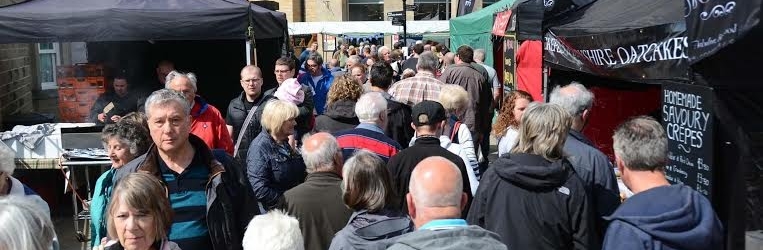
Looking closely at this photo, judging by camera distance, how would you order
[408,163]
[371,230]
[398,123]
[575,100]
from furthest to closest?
[398,123] → [408,163] → [575,100] → [371,230]

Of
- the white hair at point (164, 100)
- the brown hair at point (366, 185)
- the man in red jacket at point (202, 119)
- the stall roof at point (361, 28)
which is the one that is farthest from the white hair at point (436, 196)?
the stall roof at point (361, 28)

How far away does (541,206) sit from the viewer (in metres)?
3.60

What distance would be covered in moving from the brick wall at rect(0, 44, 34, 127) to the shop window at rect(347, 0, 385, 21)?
29.6 meters

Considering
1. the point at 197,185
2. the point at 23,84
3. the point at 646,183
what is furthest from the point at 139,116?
the point at 23,84

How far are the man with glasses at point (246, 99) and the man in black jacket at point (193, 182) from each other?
298cm

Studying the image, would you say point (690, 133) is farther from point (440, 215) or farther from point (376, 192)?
point (440, 215)

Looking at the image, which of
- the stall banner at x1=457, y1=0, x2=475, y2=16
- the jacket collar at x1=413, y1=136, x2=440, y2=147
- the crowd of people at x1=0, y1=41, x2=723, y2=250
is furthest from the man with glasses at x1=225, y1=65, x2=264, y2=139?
the stall banner at x1=457, y1=0, x2=475, y2=16

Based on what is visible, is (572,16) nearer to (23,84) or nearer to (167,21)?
(167,21)

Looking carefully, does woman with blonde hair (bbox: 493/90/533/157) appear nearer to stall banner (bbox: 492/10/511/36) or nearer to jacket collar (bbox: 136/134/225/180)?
jacket collar (bbox: 136/134/225/180)

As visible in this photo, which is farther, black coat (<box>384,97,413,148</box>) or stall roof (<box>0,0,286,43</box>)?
stall roof (<box>0,0,286,43</box>)

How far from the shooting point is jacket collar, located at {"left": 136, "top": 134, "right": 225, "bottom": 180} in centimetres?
→ 364

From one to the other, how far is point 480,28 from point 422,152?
396 inches

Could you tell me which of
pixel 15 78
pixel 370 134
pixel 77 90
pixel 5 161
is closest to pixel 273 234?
pixel 5 161

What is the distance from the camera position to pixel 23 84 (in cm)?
1130
